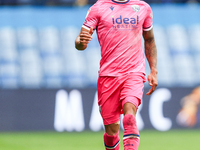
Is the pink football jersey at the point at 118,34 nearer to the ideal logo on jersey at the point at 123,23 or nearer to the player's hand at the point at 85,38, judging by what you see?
the ideal logo on jersey at the point at 123,23

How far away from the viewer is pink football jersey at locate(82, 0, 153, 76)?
208 inches

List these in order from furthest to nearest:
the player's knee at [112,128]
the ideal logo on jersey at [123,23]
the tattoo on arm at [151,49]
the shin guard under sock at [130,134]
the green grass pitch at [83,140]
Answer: the green grass pitch at [83,140]
the tattoo on arm at [151,49]
the player's knee at [112,128]
the ideal logo on jersey at [123,23]
the shin guard under sock at [130,134]

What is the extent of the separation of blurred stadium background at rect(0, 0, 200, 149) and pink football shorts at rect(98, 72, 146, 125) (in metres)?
4.55

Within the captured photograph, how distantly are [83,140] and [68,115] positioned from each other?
119 cm

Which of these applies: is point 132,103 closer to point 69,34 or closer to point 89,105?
point 89,105

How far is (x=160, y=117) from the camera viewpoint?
401 inches

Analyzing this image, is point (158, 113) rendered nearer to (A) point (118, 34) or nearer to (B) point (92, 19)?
(A) point (118, 34)

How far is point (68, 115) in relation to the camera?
986cm

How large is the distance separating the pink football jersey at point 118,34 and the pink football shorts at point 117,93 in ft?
0.27

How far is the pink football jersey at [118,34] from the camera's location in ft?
17.4

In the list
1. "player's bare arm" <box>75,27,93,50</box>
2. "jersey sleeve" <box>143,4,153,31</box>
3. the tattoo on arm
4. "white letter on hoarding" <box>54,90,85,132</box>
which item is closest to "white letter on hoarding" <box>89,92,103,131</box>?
"white letter on hoarding" <box>54,90,85,132</box>

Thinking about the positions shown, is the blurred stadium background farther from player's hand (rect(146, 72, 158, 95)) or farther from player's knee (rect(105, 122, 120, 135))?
player's hand (rect(146, 72, 158, 95))

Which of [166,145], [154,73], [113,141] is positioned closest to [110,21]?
[154,73]

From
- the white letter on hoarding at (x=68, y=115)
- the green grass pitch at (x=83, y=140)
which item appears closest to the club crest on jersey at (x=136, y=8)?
the green grass pitch at (x=83, y=140)
